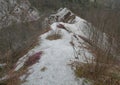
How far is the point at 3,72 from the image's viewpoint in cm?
1872

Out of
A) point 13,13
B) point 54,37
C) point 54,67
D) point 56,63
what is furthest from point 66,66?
point 13,13

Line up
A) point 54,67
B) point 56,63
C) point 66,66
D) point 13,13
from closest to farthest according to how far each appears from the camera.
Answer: point 66,66
point 54,67
point 56,63
point 13,13

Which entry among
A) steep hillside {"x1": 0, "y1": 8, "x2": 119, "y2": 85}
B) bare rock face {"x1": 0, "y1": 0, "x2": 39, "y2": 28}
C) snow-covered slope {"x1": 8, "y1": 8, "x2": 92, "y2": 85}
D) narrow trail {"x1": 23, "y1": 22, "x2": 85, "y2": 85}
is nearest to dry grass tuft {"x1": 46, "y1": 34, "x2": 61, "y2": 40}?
snow-covered slope {"x1": 8, "y1": 8, "x2": 92, "y2": 85}

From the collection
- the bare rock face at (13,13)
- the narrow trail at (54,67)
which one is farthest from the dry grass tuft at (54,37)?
the bare rock face at (13,13)

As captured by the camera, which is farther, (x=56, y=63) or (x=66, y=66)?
(x=56, y=63)

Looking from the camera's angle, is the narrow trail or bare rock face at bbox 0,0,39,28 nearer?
the narrow trail

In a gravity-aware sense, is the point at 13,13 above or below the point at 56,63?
above

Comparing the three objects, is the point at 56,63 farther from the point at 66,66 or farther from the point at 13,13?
the point at 13,13

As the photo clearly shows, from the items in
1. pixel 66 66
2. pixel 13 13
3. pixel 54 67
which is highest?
pixel 13 13

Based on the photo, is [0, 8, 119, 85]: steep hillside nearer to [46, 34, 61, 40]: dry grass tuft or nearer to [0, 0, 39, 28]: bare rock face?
[46, 34, 61, 40]: dry grass tuft

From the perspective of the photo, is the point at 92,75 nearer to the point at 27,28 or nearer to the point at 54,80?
the point at 54,80

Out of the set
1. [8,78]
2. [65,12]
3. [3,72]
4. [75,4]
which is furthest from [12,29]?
[75,4]

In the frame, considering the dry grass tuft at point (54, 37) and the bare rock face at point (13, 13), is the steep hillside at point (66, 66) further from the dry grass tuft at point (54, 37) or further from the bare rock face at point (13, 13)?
the bare rock face at point (13, 13)

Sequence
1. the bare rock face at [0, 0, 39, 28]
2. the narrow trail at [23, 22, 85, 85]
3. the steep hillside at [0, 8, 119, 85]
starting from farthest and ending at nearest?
1. the bare rock face at [0, 0, 39, 28]
2. the narrow trail at [23, 22, 85, 85]
3. the steep hillside at [0, 8, 119, 85]
